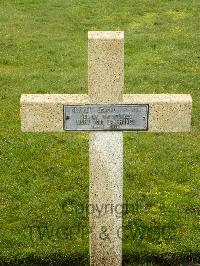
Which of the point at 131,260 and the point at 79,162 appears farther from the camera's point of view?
the point at 79,162

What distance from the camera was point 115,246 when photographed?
6641 mm

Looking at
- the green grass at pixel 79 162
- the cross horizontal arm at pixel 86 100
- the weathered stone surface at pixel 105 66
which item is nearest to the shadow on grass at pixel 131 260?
the green grass at pixel 79 162

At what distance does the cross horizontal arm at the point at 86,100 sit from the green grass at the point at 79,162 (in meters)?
1.68

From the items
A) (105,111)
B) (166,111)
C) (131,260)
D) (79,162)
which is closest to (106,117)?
(105,111)

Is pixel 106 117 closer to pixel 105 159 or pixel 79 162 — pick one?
pixel 105 159

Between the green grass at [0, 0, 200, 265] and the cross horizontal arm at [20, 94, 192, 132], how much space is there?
5.52ft

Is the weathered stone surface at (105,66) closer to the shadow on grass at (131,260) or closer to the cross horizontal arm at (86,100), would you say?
the cross horizontal arm at (86,100)

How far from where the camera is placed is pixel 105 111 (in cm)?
597

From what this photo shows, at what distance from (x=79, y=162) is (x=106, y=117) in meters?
3.27

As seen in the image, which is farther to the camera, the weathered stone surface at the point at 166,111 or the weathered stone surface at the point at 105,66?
the weathered stone surface at the point at 166,111

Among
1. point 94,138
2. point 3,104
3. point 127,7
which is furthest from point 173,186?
point 127,7

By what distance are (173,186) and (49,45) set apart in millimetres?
7240

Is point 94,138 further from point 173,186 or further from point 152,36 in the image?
point 152,36

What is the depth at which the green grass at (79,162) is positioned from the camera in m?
7.27
